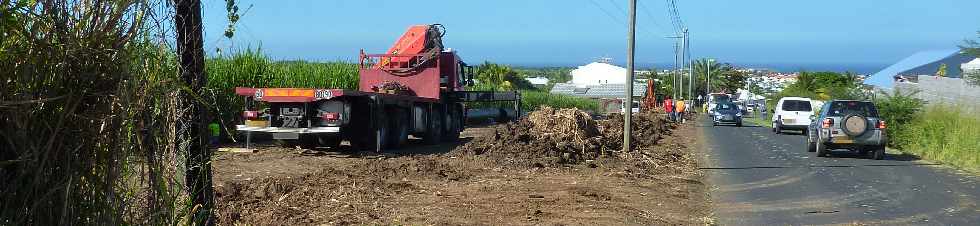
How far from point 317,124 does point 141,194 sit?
13814 millimetres

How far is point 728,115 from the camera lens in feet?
162

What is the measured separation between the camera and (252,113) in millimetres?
19016

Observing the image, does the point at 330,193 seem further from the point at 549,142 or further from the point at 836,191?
the point at 549,142

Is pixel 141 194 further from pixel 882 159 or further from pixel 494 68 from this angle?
pixel 494 68

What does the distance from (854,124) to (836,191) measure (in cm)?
899

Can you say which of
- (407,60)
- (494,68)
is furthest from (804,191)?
(494,68)

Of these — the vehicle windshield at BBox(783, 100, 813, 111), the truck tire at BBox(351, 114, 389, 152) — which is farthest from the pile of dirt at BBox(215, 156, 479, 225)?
the vehicle windshield at BBox(783, 100, 813, 111)

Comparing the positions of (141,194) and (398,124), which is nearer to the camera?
(141,194)

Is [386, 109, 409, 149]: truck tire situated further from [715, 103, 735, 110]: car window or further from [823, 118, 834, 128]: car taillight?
[715, 103, 735, 110]: car window

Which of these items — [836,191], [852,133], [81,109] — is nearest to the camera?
[81,109]

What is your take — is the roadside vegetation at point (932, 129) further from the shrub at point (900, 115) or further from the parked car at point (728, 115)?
the parked car at point (728, 115)

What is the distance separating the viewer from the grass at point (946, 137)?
904 inches

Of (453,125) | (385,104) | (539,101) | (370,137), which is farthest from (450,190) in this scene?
(539,101)

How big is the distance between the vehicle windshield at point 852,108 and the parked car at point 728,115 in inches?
941
